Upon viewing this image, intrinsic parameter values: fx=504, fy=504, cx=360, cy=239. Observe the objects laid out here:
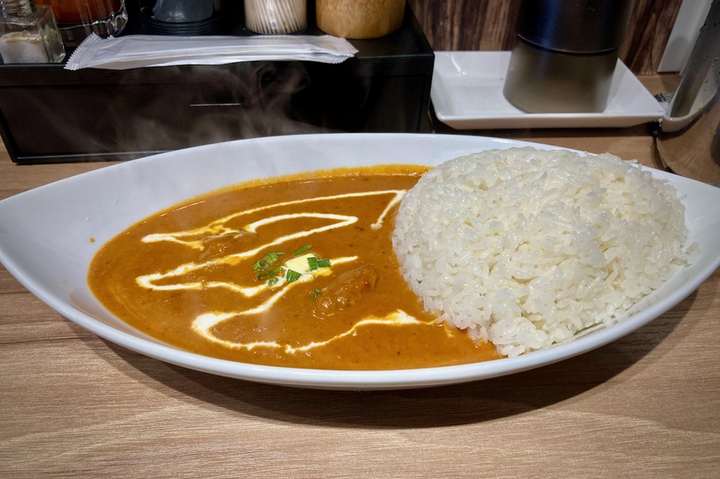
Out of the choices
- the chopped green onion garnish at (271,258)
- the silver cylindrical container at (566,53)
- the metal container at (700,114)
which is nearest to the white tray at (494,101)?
the silver cylindrical container at (566,53)

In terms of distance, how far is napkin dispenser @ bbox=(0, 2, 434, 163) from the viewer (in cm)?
202

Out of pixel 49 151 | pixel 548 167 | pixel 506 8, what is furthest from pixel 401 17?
pixel 49 151

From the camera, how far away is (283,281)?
1593 millimetres

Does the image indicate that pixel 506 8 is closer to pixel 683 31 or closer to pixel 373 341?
pixel 683 31

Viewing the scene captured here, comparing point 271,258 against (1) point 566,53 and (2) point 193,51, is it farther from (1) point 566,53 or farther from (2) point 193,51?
(1) point 566,53

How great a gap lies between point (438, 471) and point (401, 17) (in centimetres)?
194

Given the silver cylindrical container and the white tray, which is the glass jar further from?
the silver cylindrical container

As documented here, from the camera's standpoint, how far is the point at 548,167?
1.65 m

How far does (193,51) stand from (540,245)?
153cm

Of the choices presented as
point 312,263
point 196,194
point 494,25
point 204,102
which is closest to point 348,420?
point 312,263

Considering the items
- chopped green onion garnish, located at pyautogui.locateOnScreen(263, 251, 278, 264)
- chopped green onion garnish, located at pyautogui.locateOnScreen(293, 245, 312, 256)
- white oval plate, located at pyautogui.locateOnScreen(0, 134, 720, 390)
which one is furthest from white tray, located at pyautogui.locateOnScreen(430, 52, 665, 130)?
chopped green onion garnish, located at pyautogui.locateOnScreen(263, 251, 278, 264)

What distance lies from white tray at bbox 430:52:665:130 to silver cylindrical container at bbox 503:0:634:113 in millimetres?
113

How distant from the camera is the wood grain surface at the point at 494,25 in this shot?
109 inches

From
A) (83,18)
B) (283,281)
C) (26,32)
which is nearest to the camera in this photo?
(283,281)
